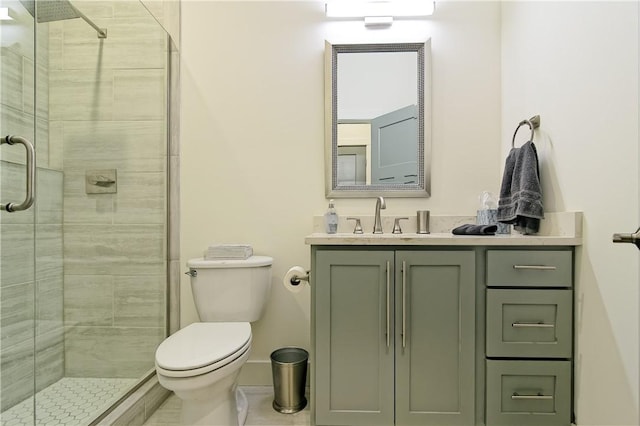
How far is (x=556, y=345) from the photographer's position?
4.44 ft

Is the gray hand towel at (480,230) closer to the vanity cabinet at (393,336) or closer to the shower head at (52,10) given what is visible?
the vanity cabinet at (393,336)

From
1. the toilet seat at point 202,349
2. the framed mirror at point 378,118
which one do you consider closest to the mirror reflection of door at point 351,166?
the framed mirror at point 378,118

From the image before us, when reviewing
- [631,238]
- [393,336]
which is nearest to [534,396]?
[393,336]

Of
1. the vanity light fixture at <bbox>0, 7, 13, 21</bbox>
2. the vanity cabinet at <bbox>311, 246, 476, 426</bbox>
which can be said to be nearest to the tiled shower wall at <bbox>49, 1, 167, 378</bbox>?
the vanity light fixture at <bbox>0, 7, 13, 21</bbox>

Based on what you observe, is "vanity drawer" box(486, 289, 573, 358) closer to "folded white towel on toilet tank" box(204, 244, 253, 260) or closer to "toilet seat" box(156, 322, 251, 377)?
"toilet seat" box(156, 322, 251, 377)

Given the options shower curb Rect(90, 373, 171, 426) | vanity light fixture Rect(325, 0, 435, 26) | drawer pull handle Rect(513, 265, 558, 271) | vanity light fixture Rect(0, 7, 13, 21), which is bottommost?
shower curb Rect(90, 373, 171, 426)

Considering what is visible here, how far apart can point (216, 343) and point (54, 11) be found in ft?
5.43

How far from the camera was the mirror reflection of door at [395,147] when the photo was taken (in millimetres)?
1889

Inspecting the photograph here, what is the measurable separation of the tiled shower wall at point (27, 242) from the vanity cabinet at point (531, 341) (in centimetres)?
195

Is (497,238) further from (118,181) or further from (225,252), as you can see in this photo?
(118,181)

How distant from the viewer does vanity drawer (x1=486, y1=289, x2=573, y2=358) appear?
4.44 feet

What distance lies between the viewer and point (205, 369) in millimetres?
1210

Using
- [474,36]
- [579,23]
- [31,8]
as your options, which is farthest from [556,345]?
[31,8]

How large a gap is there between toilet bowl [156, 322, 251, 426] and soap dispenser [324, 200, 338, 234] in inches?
25.3
